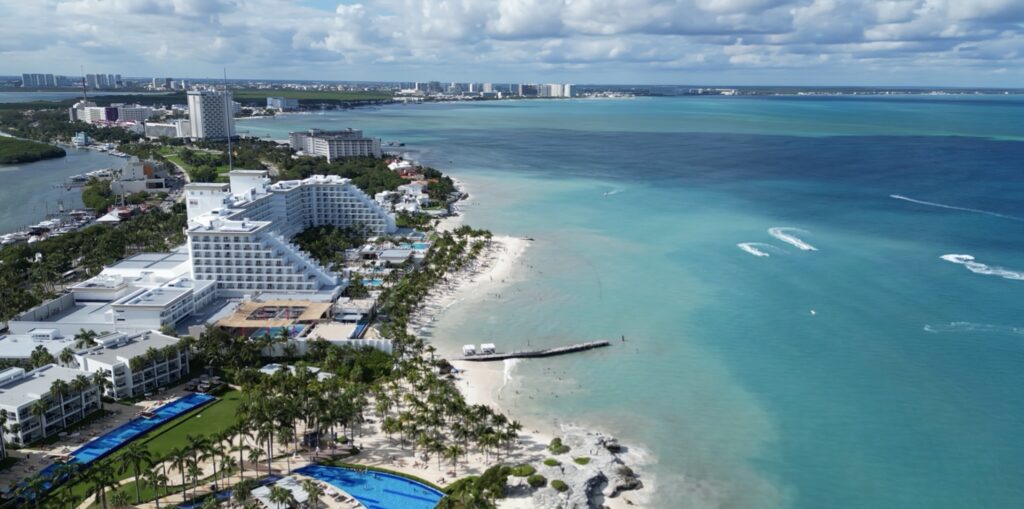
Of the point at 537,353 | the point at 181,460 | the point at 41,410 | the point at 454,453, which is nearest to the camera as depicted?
the point at 181,460

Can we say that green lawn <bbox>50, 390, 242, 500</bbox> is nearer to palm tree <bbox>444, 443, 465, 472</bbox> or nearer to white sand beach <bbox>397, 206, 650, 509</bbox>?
white sand beach <bbox>397, 206, 650, 509</bbox>

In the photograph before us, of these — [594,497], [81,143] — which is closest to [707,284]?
[594,497]

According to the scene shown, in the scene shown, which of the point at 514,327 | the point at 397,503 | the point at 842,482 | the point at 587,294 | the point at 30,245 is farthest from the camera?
the point at 30,245

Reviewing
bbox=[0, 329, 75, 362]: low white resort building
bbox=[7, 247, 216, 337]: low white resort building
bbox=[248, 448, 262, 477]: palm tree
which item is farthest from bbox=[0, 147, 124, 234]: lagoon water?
bbox=[248, 448, 262, 477]: palm tree

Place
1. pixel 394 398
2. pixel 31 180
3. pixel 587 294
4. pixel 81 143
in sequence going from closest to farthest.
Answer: pixel 394 398 → pixel 587 294 → pixel 31 180 → pixel 81 143

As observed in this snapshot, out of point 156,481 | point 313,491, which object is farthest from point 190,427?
point 313,491

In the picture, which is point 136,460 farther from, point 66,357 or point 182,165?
point 182,165

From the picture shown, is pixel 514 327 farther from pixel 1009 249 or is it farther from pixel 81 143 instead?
pixel 81 143
